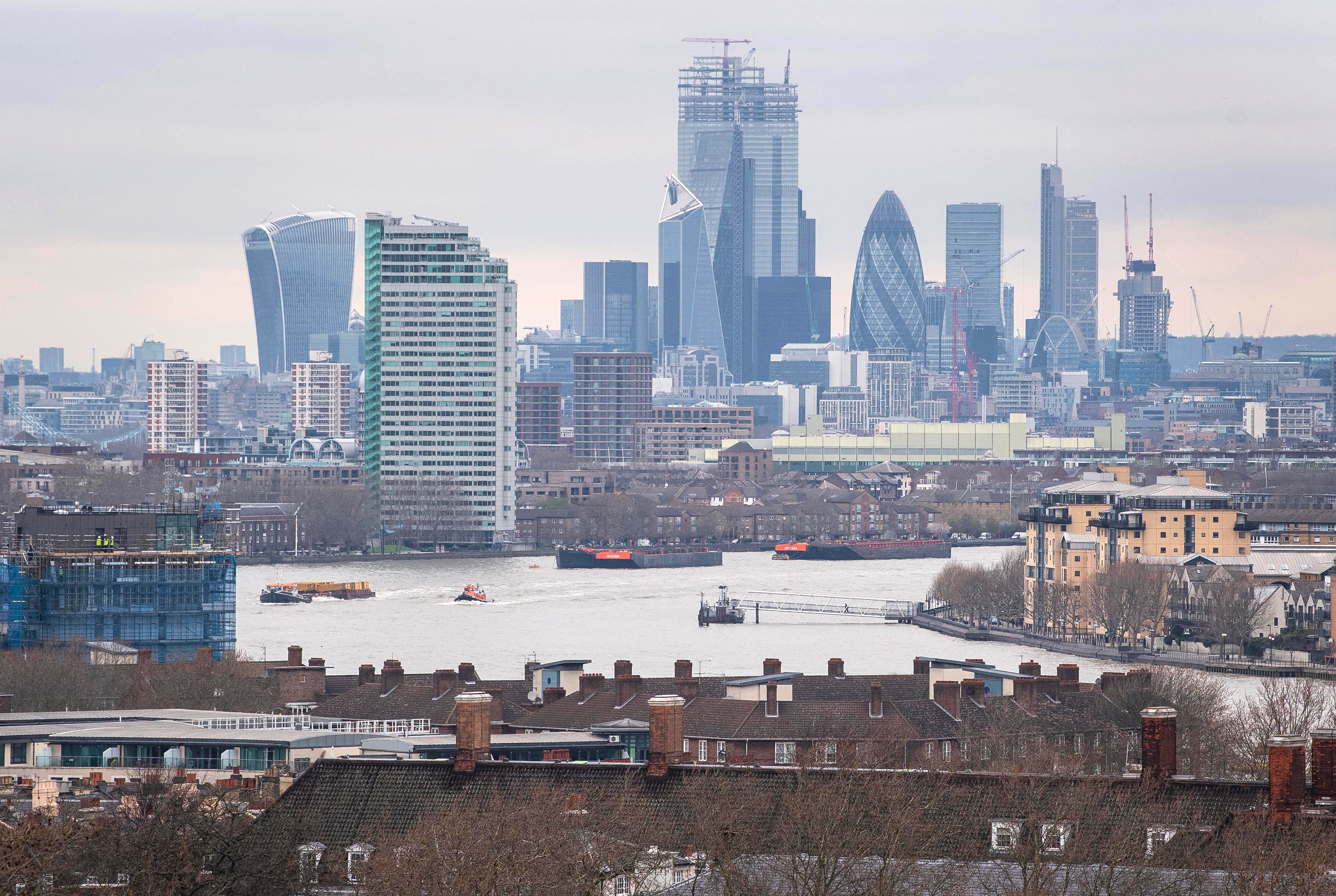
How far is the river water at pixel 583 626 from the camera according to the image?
1503 inches

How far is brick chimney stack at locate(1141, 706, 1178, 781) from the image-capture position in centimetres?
1364

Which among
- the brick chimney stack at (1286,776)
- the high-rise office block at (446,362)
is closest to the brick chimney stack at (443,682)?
the brick chimney stack at (1286,776)

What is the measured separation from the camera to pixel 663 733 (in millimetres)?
14422

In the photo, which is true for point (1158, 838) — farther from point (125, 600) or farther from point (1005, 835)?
point (125, 600)

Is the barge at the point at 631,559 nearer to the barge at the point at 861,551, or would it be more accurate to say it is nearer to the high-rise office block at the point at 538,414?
the barge at the point at 861,551

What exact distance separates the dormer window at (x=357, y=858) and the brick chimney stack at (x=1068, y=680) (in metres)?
13.6

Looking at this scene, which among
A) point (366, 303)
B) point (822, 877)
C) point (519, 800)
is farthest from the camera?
point (366, 303)

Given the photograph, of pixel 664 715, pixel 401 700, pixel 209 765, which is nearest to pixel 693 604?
pixel 401 700

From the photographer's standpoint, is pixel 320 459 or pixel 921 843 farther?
pixel 320 459

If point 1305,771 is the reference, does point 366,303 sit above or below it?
above

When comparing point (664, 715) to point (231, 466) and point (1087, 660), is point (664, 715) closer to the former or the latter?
point (1087, 660)

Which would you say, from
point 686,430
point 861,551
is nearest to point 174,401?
point 686,430

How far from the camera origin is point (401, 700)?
24.3 metres

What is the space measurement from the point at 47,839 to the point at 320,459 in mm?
99305
